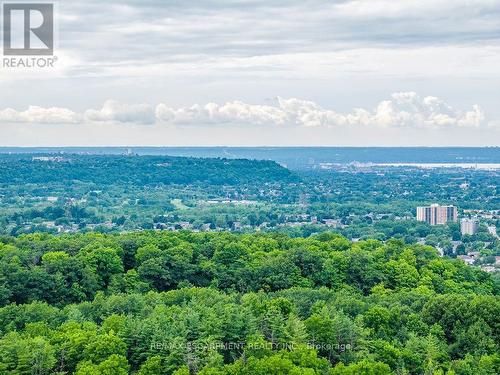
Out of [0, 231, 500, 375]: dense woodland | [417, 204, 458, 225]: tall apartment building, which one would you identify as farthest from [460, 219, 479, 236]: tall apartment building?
[0, 231, 500, 375]: dense woodland

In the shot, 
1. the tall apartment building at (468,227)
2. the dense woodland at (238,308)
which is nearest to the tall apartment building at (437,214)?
the tall apartment building at (468,227)

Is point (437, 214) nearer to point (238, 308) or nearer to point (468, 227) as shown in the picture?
point (468, 227)

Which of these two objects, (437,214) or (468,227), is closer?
(468,227)

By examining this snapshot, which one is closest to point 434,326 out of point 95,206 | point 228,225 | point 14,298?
point 14,298

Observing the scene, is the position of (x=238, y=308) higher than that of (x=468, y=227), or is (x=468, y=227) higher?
(x=238, y=308)

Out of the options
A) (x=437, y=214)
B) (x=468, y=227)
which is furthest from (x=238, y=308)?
(x=437, y=214)

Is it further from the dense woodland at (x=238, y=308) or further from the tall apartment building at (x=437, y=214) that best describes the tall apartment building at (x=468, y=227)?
the dense woodland at (x=238, y=308)

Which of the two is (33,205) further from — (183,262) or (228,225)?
(183,262)
